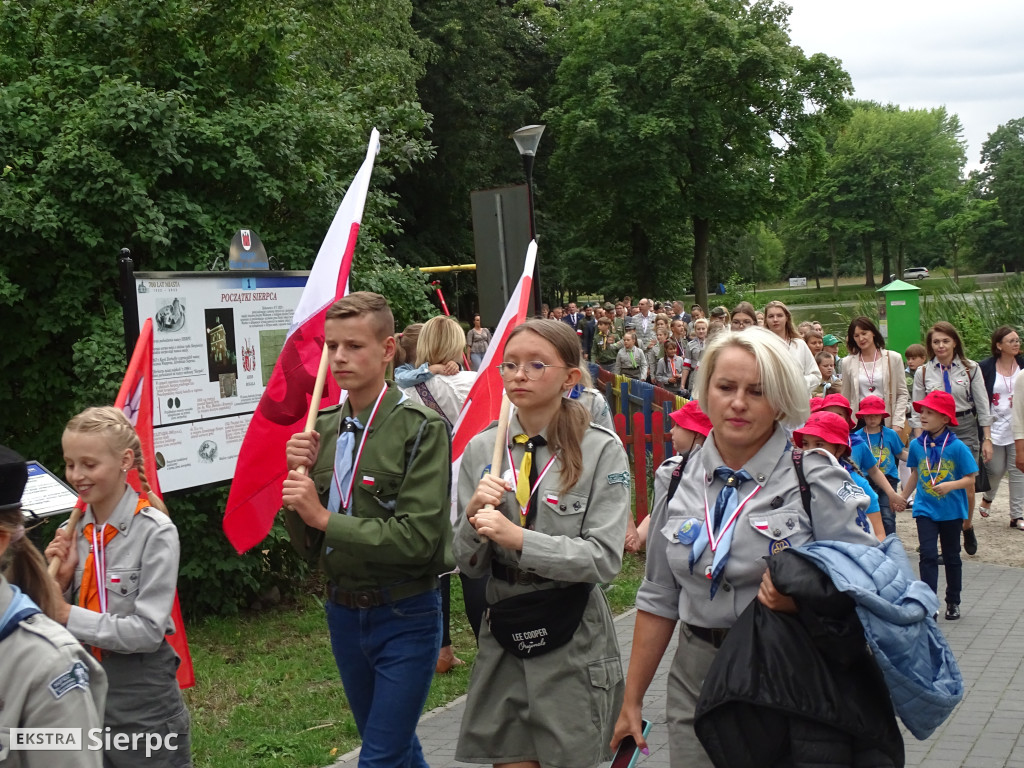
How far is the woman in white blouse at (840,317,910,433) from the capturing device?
1126 cm

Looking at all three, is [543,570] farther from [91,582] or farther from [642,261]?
→ [642,261]

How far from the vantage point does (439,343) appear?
22.9 ft

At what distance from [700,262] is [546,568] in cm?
4136

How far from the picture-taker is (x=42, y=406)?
7977 millimetres

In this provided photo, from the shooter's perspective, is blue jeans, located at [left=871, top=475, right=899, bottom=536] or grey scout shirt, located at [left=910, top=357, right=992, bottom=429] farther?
grey scout shirt, located at [left=910, top=357, right=992, bottom=429]

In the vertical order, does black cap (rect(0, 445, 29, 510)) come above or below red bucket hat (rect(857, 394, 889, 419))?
above

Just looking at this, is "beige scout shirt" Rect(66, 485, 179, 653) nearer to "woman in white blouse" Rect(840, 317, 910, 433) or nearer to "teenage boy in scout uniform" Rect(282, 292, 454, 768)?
"teenage boy in scout uniform" Rect(282, 292, 454, 768)

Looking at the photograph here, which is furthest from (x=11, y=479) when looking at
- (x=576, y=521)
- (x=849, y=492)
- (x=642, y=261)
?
(x=642, y=261)

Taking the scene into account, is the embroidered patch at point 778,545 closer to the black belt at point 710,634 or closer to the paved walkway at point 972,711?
the black belt at point 710,634

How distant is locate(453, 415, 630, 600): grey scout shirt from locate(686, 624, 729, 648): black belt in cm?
41

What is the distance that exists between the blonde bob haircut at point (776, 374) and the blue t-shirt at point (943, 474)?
Answer: 216 inches

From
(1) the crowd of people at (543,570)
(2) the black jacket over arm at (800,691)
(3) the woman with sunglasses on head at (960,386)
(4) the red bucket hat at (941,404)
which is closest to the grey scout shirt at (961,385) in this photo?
(3) the woman with sunglasses on head at (960,386)

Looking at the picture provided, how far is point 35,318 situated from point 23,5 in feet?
8.88

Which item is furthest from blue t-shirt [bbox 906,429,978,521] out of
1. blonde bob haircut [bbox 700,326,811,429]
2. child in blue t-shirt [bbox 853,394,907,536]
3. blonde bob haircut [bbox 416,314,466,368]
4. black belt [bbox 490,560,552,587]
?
blonde bob haircut [bbox 700,326,811,429]
